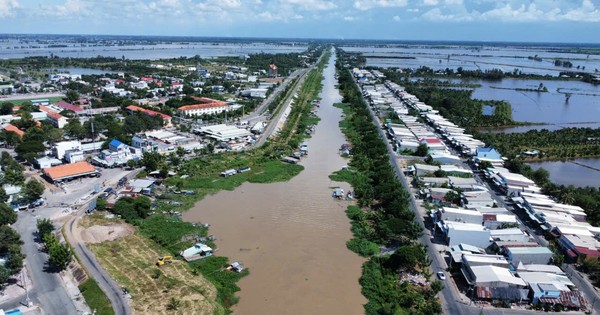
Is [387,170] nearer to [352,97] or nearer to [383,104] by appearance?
[383,104]

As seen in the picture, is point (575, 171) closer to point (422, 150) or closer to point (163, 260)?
point (422, 150)

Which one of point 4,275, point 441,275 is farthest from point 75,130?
point 441,275

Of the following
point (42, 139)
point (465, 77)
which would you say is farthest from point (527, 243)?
point (465, 77)

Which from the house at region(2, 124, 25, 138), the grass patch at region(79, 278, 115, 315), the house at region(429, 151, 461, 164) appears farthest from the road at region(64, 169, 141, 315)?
the house at region(429, 151, 461, 164)

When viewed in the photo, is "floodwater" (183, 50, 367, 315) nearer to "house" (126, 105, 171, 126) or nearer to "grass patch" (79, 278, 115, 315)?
"grass patch" (79, 278, 115, 315)

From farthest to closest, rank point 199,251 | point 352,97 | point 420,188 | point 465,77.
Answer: point 465,77
point 352,97
point 420,188
point 199,251
